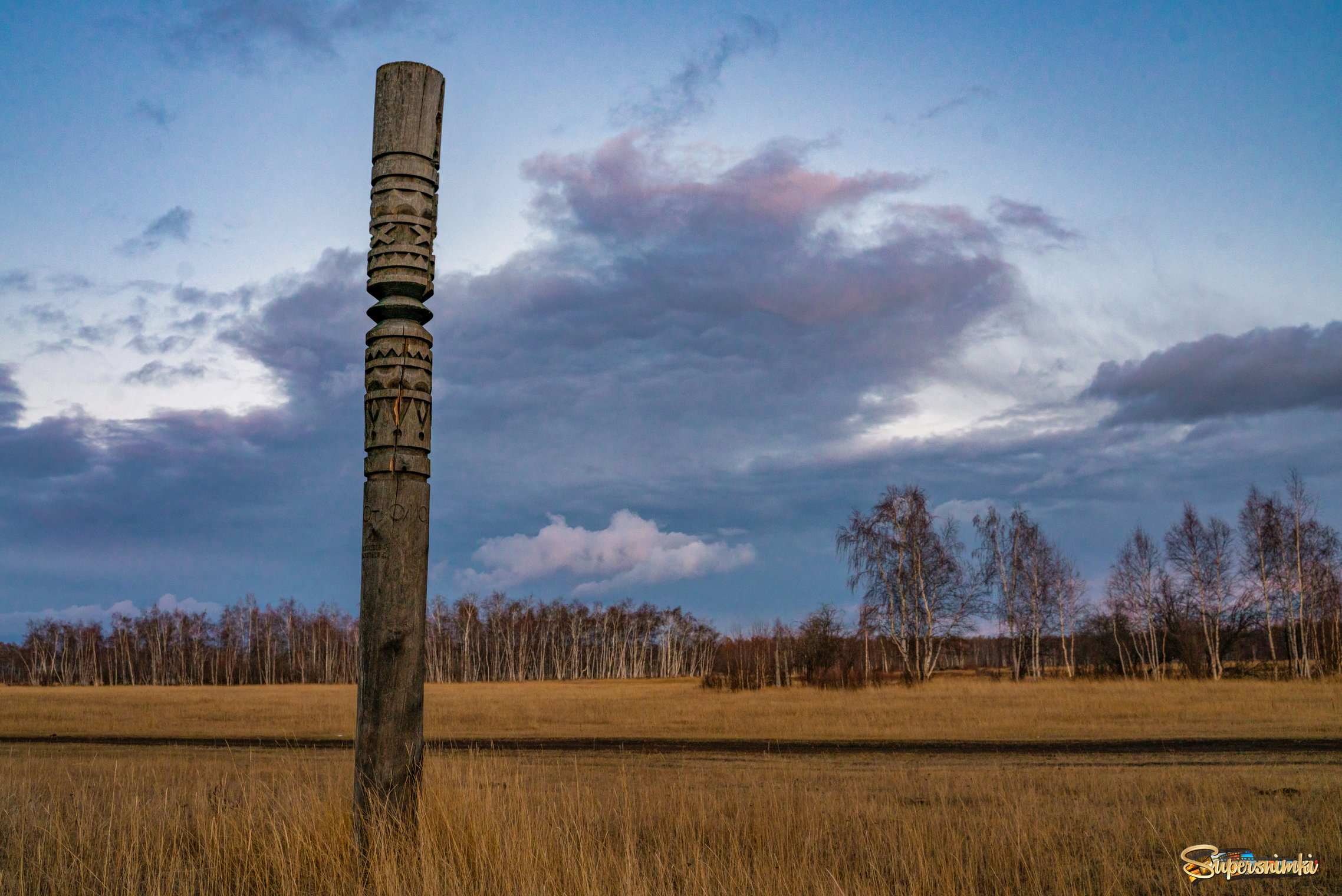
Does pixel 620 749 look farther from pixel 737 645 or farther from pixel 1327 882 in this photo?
pixel 737 645

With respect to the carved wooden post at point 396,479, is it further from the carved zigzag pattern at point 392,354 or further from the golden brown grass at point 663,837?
the golden brown grass at point 663,837

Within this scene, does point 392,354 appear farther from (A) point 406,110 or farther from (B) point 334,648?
(B) point 334,648

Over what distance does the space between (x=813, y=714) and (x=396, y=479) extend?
24.8 meters

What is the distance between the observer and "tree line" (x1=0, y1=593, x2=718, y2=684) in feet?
358

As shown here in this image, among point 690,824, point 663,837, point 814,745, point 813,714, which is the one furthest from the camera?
point 813,714

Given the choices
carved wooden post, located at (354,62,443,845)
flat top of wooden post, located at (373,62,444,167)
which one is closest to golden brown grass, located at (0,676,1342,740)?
carved wooden post, located at (354,62,443,845)

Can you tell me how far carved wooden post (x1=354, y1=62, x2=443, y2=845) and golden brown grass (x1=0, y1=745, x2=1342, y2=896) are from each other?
41cm

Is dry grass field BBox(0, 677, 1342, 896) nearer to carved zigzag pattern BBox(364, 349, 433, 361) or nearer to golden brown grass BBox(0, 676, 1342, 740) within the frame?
carved zigzag pattern BBox(364, 349, 433, 361)

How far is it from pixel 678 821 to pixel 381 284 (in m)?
4.68

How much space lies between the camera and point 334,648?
11350 cm

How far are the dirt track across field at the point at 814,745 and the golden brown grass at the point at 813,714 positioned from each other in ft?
3.91

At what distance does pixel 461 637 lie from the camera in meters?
117

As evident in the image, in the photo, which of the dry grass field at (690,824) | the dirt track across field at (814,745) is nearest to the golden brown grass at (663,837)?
the dry grass field at (690,824)

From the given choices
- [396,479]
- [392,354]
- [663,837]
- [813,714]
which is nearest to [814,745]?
[813,714]
